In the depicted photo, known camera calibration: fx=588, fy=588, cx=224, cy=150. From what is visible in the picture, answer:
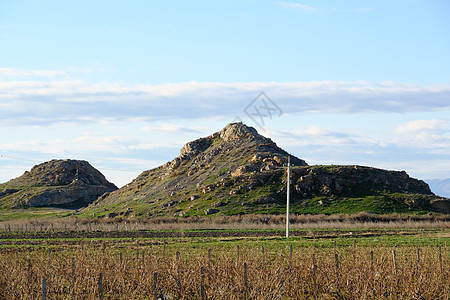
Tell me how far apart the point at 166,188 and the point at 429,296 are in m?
114

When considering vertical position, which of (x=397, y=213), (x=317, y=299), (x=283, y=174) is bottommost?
(x=317, y=299)

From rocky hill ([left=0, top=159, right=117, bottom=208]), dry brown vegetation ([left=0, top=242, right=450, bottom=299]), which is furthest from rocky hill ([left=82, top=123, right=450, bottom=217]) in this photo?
dry brown vegetation ([left=0, top=242, right=450, bottom=299])

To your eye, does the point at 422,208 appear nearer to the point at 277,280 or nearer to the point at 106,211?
the point at 106,211

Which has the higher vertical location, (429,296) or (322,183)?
(322,183)

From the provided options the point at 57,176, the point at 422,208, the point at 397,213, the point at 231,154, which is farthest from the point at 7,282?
the point at 57,176

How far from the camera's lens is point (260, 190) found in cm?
11194

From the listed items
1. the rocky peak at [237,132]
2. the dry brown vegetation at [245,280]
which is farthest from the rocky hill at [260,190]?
the dry brown vegetation at [245,280]

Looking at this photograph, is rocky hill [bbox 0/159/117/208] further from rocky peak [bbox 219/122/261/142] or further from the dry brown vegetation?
the dry brown vegetation

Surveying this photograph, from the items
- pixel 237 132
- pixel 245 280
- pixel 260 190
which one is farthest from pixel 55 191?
pixel 245 280

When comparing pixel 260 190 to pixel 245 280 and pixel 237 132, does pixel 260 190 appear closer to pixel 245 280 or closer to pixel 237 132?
pixel 237 132

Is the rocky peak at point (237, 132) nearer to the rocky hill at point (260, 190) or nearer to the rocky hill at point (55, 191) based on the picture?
the rocky hill at point (260, 190)

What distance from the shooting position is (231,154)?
14275 cm

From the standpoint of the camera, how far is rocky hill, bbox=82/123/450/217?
10456 cm

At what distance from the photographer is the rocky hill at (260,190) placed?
10456cm
